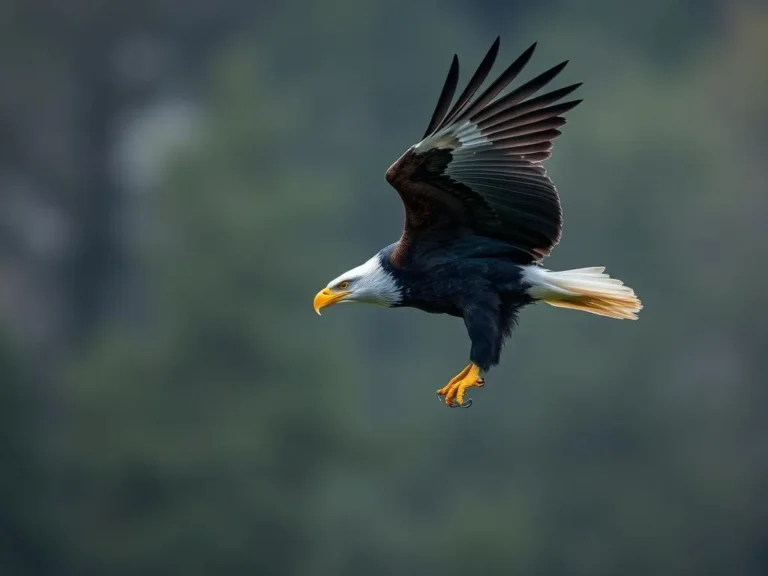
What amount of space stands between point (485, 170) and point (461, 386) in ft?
4.43

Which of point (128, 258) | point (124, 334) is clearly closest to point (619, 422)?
A: point (124, 334)

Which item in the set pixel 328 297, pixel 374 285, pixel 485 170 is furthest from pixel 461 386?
pixel 485 170

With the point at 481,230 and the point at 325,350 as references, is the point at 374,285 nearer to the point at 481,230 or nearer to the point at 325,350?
the point at 481,230

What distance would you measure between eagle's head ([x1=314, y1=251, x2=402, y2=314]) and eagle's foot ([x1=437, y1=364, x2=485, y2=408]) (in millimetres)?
642

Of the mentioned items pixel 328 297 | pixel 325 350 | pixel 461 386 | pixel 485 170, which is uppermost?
pixel 325 350

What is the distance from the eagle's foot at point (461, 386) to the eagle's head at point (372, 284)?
642mm

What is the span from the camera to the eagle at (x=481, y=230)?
10.2m

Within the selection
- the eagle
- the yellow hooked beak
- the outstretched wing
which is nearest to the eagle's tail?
the eagle

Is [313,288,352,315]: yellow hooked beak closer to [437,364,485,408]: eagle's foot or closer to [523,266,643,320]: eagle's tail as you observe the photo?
[437,364,485,408]: eagle's foot

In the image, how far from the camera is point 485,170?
407 inches

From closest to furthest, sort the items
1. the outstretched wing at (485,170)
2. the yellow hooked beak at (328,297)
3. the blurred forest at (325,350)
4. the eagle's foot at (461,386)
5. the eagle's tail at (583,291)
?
the outstretched wing at (485,170)
the eagle's foot at (461,386)
the eagle's tail at (583,291)
the yellow hooked beak at (328,297)
the blurred forest at (325,350)

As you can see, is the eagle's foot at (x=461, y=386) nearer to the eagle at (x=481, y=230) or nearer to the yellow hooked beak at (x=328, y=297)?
the eagle at (x=481, y=230)

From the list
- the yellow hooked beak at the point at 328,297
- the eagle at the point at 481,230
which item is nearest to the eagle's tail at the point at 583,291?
the eagle at the point at 481,230

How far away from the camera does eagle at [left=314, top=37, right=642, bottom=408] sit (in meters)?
10.2
